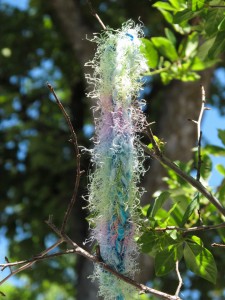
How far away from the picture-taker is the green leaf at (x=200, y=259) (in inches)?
46.4

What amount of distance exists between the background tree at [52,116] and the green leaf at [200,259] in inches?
82.4

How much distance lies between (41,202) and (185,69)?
2.47 meters

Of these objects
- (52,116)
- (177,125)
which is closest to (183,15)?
(177,125)

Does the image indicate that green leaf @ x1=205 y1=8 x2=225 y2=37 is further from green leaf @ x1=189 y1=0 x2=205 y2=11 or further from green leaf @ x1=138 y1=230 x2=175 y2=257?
green leaf @ x1=138 y1=230 x2=175 y2=257

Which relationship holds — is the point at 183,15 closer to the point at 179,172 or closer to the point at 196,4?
the point at 196,4

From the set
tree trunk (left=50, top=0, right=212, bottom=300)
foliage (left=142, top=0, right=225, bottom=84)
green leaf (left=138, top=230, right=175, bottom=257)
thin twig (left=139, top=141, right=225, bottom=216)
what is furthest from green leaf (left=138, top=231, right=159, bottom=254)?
tree trunk (left=50, top=0, right=212, bottom=300)

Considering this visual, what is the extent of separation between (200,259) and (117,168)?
0.87 feet

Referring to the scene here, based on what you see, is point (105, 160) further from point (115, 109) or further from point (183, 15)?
point (183, 15)

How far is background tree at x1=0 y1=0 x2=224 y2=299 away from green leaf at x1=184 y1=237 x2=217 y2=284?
6.87 feet

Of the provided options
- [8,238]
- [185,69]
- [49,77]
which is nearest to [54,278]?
[8,238]

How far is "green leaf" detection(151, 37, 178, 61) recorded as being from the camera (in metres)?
1.58

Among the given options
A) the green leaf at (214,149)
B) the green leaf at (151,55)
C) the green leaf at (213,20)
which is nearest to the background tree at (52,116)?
the green leaf at (214,149)

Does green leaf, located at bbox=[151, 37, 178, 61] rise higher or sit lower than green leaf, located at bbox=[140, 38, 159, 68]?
higher

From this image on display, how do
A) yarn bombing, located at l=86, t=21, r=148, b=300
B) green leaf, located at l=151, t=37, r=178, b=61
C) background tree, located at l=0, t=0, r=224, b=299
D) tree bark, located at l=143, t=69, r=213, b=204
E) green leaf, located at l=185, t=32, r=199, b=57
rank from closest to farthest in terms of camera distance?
yarn bombing, located at l=86, t=21, r=148, b=300
green leaf, located at l=151, t=37, r=178, b=61
green leaf, located at l=185, t=32, r=199, b=57
tree bark, located at l=143, t=69, r=213, b=204
background tree, located at l=0, t=0, r=224, b=299
